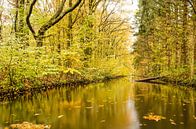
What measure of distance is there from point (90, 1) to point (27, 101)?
19381 millimetres

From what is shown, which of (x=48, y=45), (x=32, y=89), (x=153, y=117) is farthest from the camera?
(x=48, y=45)

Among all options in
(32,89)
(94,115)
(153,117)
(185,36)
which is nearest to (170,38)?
(185,36)

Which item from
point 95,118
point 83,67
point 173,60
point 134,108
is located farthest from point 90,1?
point 95,118

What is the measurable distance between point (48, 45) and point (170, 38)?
1268cm

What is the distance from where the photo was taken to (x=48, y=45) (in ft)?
76.5

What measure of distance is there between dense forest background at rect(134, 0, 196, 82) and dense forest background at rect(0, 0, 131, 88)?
5540 millimetres

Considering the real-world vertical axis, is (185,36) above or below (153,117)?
above

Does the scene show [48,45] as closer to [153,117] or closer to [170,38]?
[170,38]

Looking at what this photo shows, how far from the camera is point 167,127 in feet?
25.6

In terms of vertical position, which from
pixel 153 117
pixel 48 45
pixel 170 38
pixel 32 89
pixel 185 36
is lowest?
pixel 153 117

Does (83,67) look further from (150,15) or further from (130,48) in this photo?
(130,48)

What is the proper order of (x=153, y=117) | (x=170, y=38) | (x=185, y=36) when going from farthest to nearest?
(x=170, y=38)
(x=185, y=36)
(x=153, y=117)

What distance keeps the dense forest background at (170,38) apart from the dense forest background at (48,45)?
5540mm

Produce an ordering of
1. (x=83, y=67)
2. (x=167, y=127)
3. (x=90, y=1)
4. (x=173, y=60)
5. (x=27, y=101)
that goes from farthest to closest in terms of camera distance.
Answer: (x=173, y=60), (x=90, y=1), (x=83, y=67), (x=27, y=101), (x=167, y=127)
